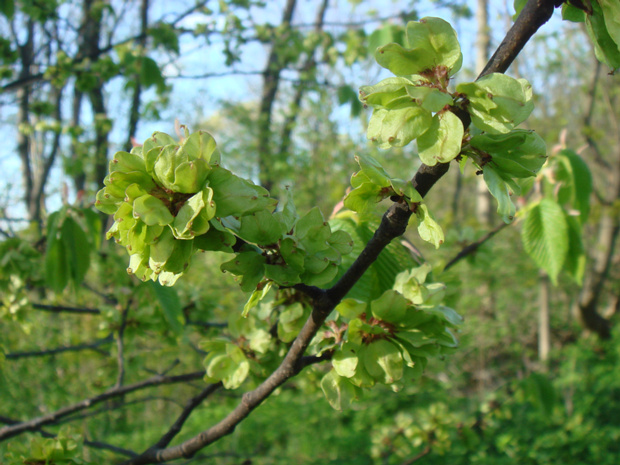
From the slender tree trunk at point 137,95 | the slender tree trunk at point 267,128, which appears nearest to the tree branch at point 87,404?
the slender tree trunk at point 137,95

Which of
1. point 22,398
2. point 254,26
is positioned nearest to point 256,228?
point 254,26

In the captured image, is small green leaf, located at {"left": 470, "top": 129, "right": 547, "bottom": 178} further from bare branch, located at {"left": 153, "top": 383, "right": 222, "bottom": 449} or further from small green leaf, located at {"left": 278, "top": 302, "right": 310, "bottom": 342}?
bare branch, located at {"left": 153, "top": 383, "right": 222, "bottom": 449}

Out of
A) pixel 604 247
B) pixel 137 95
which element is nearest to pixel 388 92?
pixel 137 95

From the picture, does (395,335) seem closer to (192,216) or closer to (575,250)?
(192,216)

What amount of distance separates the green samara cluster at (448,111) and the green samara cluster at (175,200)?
0.23 m

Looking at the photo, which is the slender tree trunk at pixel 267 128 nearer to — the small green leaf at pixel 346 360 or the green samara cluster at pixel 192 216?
the small green leaf at pixel 346 360

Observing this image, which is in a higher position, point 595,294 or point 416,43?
point 416,43

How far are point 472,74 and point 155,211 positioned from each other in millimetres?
8599

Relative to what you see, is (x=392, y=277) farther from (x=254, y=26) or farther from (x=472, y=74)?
(x=472, y=74)

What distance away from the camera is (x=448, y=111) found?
2.22ft

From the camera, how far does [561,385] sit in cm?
614

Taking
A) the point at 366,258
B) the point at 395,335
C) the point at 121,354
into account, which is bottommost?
the point at 121,354

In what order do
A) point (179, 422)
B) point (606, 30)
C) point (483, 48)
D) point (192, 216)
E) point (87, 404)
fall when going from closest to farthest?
point (192, 216)
point (606, 30)
point (179, 422)
point (87, 404)
point (483, 48)

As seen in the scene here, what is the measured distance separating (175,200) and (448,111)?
420 millimetres
